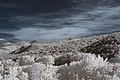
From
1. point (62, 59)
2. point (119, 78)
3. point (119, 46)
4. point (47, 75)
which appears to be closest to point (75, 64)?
point (47, 75)

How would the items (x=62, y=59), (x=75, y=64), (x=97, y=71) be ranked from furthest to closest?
1. (x=62, y=59)
2. (x=75, y=64)
3. (x=97, y=71)

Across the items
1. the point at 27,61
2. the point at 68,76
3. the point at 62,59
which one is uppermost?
the point at 68,76

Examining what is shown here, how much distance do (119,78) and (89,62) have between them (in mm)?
920

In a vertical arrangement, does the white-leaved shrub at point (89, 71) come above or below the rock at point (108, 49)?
above

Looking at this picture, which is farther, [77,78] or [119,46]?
[119,46]

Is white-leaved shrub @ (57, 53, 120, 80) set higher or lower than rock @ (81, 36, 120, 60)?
higher

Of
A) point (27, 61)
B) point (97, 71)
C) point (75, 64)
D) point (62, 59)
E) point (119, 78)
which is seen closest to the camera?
point (119, 78)

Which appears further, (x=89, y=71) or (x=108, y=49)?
(x=108, y=49)

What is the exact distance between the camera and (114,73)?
6.28 m

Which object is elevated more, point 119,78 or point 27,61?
point 119,78

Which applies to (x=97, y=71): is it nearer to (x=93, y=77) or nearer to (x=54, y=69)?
(x=93, y=77)

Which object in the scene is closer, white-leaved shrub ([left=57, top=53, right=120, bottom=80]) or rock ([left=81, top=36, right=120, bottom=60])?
white-leaved shrub ([left=57, top=53, right=120, bottom=80])

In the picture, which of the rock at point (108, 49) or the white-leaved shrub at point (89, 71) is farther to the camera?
the rock at point (108, 49)

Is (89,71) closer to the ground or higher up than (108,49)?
higher up
